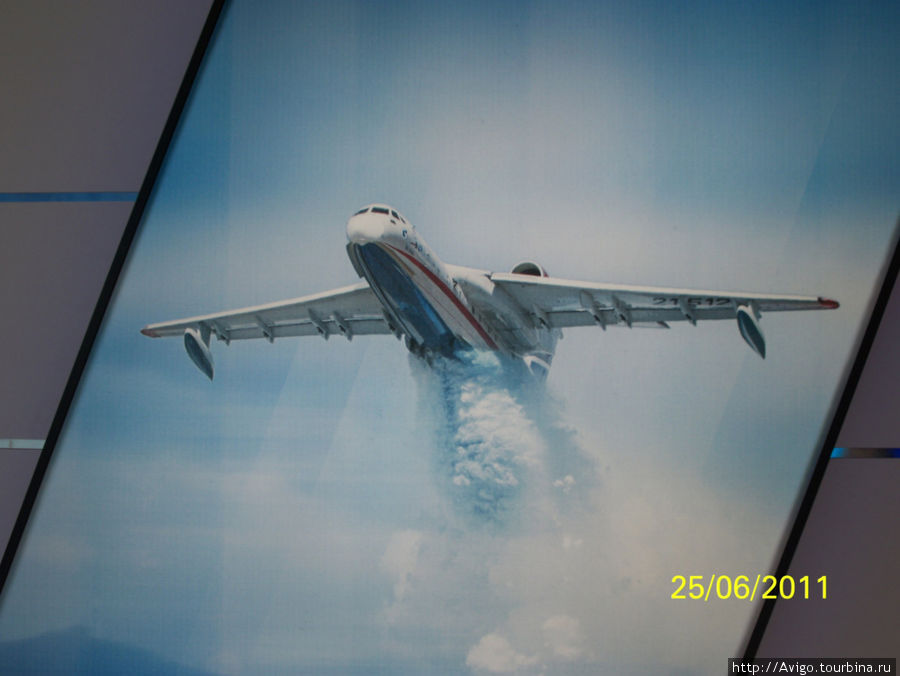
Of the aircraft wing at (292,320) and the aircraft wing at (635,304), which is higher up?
the aircraft wing at (635,304)

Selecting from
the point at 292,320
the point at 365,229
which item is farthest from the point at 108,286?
the point at 365,229

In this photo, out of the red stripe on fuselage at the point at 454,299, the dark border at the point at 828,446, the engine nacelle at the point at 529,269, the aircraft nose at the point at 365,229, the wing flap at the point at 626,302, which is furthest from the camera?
the red stripe on fuselage at the point at 454,299

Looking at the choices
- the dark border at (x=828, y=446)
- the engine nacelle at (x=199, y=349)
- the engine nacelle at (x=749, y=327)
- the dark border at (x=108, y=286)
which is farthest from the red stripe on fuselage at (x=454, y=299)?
the dark border at (x=828, y=446)

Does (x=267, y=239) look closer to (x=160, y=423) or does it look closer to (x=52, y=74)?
(x=160, y=423)

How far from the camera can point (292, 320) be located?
532 cm

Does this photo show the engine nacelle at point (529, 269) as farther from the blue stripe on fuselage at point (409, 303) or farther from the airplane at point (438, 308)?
the blue stripe on fuselage at point (409, 303)

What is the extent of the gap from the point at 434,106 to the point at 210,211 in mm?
1420

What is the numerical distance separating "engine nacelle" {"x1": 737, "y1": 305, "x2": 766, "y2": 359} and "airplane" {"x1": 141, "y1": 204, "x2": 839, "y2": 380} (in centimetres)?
3

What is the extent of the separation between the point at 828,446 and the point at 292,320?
9.72 ft

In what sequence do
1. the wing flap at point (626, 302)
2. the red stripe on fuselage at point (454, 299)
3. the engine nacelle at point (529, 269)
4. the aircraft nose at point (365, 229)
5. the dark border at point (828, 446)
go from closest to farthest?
the dark border at point (828, 446) → the wing flap at point (626, 302) → the aircraft nose at point (365, 229) → the engine nacelle at point (529, 269) → the red stripe on fuselage at point (454, 299)

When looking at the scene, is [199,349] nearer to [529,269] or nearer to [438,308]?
[438,308]

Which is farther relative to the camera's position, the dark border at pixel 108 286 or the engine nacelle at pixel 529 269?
the dark border at pixel 108 286

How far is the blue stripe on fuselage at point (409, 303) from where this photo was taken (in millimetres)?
5199

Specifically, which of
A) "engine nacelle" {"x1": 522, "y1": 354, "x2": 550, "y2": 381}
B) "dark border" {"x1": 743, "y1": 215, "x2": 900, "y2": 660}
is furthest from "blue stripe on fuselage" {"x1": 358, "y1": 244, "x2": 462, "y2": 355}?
"dark border" {"x1": 743, "y1": 215, "x2": 900, "y2": 660}
